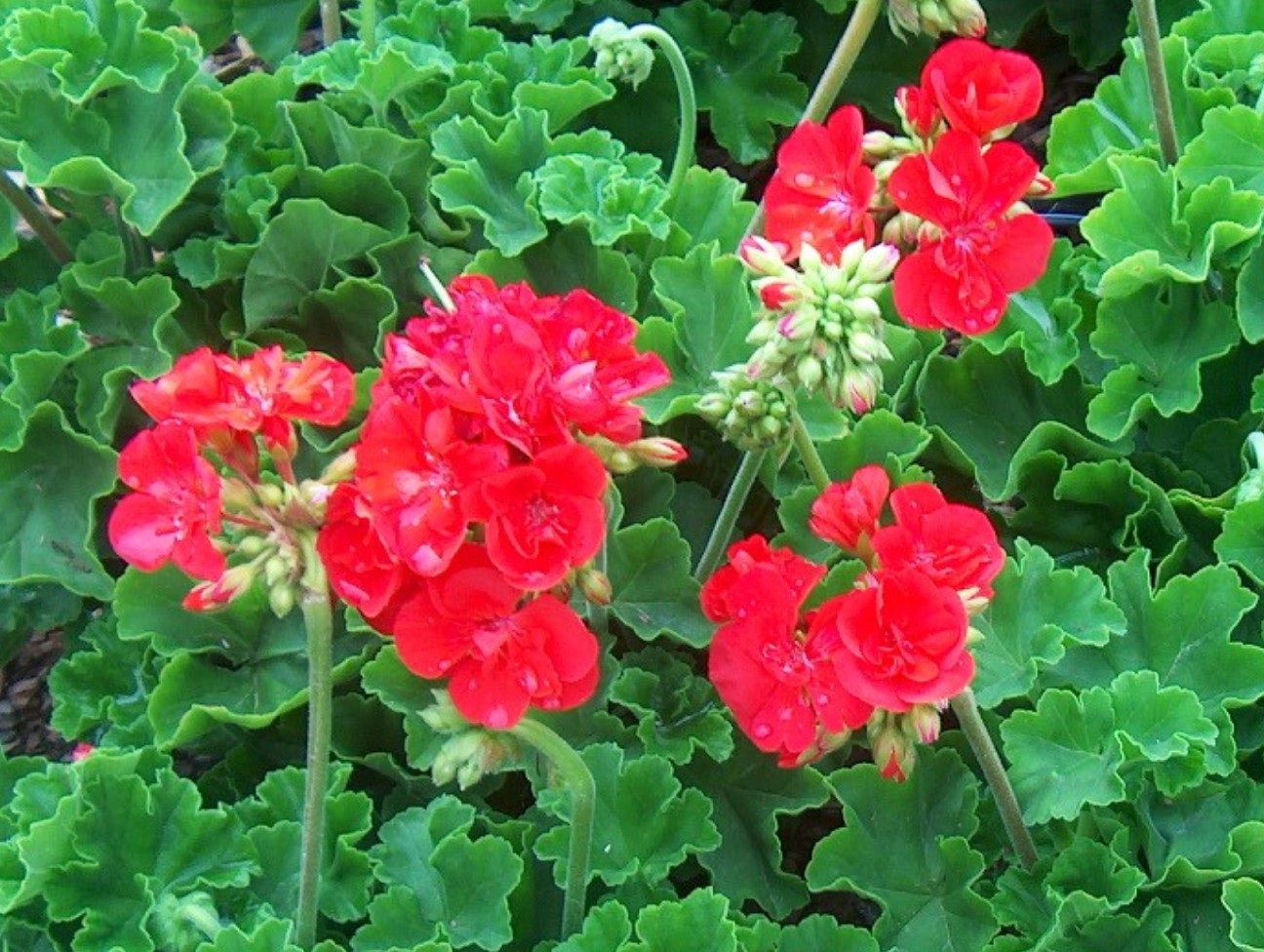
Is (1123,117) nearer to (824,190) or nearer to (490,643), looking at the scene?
(824,190)

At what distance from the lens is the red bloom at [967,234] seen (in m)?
1.80

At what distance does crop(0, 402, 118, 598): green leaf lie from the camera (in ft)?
8.61

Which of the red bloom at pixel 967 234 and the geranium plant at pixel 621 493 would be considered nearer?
the geranium plant at pixel 621 493

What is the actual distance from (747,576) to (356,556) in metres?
0.51

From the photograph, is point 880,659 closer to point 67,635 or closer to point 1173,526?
point 1173,526

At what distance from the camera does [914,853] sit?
7.13 feet

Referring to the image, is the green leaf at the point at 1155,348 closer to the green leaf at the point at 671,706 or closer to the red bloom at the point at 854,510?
the green leaf at the point at 671,706

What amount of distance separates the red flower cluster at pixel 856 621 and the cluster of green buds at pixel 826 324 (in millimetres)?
138

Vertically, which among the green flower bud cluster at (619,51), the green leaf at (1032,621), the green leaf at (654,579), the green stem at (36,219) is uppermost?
the green flower bud cluster at (619,51)

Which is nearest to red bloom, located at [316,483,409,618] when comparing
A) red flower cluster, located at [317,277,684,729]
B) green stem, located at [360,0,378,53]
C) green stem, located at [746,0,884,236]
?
red flower cluster, located at [317,277,684,729]

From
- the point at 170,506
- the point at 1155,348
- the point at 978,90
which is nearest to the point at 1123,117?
the point at 1155,348

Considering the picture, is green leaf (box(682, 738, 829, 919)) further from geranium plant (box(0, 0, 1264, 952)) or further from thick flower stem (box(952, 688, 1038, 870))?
thick flower stem (box(952, 688, 1038, 870))

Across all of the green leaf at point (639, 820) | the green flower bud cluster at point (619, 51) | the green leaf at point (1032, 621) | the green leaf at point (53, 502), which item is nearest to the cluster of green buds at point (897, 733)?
the green leaf at point (1032, 621)

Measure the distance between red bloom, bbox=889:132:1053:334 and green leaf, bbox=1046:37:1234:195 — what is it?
3.08ft
